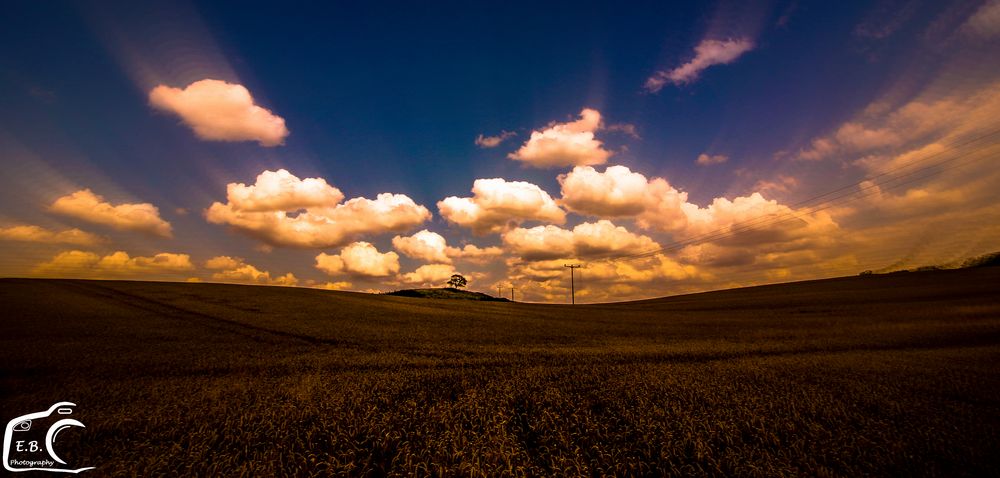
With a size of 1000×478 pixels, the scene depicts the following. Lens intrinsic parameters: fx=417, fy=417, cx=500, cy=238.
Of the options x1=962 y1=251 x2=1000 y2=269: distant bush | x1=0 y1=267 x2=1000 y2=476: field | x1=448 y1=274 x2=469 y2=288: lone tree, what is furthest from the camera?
x1=448 y1=274 x2=469 y2=288: lone tree

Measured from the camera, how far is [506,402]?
1011 centimetres

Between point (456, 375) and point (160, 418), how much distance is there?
8.12m

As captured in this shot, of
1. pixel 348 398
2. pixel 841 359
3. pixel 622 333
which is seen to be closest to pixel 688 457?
pixel 348 398

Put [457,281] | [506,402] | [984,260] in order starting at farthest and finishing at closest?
1. [457,281]
2. [984,260]
3. [506,402]

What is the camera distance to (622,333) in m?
34.7

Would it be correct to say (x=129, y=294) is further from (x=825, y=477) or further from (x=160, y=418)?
(x=825, y=477)

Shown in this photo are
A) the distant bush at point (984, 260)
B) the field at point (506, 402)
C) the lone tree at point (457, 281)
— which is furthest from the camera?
the lone tree at point (457, 281)

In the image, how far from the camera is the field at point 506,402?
22.7ft

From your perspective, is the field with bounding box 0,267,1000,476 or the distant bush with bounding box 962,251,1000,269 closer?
the field with bounding box 0,267,1000,476

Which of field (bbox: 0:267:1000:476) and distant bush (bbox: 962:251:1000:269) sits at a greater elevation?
distant bush (bbox: 962:251:1000:269)

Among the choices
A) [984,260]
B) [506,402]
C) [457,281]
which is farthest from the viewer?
[457,281]

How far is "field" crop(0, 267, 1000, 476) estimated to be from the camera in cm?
692

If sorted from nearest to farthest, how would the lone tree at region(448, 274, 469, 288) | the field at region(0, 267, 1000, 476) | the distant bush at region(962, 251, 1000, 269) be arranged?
the field at region(0, 267, 1000, 476), the distant bush at region(962, 251, 1000, 269), the lone tree at region(448, 274, 469, 288)

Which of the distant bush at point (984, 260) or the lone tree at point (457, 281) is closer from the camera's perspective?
the distant bush at point (984, 260)
